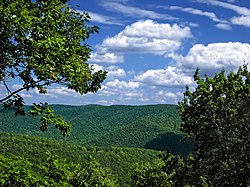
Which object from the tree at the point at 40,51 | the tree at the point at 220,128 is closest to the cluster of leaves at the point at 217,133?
the tree at the point at 220,128

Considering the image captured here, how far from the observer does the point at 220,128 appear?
29.3 metres

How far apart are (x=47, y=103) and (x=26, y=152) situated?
16591 cm

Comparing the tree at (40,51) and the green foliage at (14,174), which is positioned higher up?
the tree at (40,51)

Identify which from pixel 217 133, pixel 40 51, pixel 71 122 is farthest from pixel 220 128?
pixel 40 51

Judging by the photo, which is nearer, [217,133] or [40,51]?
[40,51]

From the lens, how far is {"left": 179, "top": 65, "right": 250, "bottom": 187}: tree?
28375 millimetres

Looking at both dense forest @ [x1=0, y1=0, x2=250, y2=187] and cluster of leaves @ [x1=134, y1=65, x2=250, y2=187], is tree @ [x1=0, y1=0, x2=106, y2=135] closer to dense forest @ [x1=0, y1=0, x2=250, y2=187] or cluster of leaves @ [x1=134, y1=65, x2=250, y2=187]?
dense forest @ [x1=0, y1=0, x2=250, y2=187]

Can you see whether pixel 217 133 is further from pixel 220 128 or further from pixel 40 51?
pixel 40 51

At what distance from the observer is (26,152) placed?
174 m

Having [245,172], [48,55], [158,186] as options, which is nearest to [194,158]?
[245,172]

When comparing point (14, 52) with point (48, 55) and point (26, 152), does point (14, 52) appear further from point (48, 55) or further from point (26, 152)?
point (26, 152)

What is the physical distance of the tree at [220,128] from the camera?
28.4 meters

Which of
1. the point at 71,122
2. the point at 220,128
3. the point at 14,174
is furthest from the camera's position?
the point at 71,122

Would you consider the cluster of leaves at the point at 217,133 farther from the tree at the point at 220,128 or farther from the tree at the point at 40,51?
the tree at the point at 40,51
